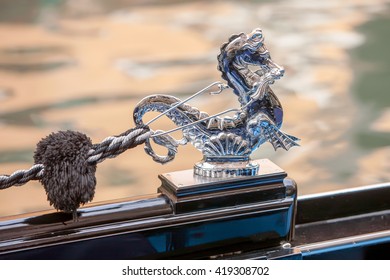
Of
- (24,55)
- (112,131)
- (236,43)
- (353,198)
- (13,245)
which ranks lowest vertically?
(13,245)

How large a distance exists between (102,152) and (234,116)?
0.19 metres

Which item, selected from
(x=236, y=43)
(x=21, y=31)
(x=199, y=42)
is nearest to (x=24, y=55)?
(x=21, y=31)

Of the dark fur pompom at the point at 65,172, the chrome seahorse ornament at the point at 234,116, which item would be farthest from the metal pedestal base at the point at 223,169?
the dark fur pompom at the point at 65,172

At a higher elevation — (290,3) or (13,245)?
(290,3)

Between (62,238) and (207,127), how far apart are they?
245mm

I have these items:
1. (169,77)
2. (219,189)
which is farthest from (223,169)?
(169,77)

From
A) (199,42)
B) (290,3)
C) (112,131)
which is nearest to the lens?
(112,131)

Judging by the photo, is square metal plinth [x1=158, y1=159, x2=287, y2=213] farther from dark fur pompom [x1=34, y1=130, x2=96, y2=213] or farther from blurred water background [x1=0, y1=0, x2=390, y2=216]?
blurred water background [x1=0, y1=0, x2=390, y2=216]

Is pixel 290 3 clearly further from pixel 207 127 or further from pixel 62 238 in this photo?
pixel 62 238

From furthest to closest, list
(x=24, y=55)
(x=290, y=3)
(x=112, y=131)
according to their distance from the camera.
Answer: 1. (x=290, y=3)
2. (x=24, y=55)
3. (x=112, y=131)

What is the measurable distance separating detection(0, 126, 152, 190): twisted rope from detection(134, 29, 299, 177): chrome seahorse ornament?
0.06 ft

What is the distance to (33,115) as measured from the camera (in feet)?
5.27

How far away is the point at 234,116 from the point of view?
93 centimetres

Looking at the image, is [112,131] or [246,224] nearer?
[246,224]
